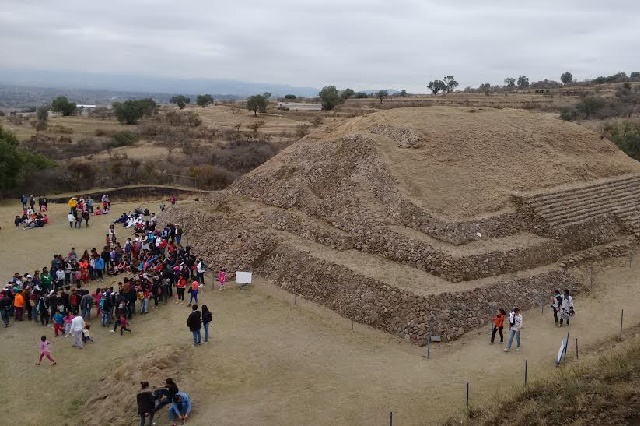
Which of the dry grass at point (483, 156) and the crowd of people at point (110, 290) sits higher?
the dry grass at point (483, 156)

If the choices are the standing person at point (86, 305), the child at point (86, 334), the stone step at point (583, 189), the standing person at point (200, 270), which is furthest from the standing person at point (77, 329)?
the stone step at point (583, 189)

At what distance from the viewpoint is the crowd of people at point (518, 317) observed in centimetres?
1470

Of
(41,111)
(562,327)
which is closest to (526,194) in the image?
(562,327)

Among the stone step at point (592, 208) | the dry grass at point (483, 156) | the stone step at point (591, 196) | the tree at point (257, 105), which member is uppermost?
the tree at point (257, 105)

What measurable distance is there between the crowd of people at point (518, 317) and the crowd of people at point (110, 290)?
772cm

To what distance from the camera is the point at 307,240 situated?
2077cm

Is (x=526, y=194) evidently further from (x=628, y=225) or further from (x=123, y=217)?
(x=123, y=217)

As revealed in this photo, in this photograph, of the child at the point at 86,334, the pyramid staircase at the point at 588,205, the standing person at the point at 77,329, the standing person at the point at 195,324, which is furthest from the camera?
the pyramid staircase at the point at 588,205

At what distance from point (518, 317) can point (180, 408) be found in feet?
28.0

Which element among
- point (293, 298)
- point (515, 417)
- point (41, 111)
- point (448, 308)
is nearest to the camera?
point (515, 417)

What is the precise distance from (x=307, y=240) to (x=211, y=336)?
5.91m

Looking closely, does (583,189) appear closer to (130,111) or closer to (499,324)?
(499,324)

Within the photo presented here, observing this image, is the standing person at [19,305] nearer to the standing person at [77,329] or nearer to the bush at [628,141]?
the standing person at [77,329]

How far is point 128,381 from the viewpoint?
44.0ft
